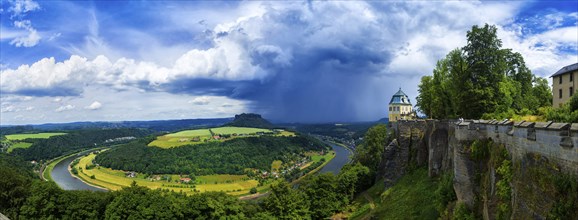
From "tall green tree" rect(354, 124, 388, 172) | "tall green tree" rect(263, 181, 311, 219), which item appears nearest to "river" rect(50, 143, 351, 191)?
"tall green tree" rect(354, 124, 388, 172)

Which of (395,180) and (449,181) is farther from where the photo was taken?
(395,180)

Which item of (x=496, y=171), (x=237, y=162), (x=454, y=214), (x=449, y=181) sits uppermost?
(x=496, y=171)

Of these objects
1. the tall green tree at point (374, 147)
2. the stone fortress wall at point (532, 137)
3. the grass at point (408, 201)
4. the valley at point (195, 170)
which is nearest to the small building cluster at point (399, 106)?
the tall green tree at point (374, 147)

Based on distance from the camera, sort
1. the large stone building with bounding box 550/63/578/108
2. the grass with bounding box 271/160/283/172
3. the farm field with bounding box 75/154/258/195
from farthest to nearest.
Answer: the grass with bounding box 271/160/283/172 < the farm field with bounding box 75/154/258/195 < the large stone building with bounding box 550/63/578/108

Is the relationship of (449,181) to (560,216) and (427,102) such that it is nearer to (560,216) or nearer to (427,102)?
(560,216)

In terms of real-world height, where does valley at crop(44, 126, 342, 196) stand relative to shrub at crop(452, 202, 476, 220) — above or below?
below

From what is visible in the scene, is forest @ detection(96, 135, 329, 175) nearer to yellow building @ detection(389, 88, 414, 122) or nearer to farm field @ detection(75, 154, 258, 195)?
farm field @ detection(75, 154, 258, 195)

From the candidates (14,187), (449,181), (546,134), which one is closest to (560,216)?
(546,134)
